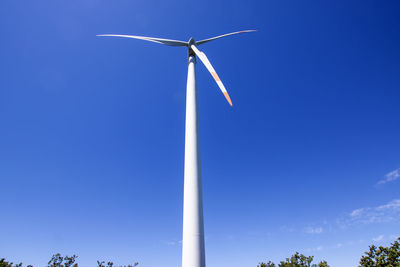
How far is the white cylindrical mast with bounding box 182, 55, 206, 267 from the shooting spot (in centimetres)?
880

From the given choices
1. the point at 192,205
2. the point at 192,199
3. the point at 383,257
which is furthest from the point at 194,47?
the point at 383,257

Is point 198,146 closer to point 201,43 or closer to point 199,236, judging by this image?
point 199,236

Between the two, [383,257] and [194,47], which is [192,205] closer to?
[194,47]

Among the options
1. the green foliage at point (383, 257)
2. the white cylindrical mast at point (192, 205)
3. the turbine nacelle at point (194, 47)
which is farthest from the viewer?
the green foliage at point (383, 257)

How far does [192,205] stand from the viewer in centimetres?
981

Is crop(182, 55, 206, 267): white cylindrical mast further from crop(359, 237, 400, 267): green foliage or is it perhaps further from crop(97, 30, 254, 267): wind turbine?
crop(359, 237, 400, 267): green foliage

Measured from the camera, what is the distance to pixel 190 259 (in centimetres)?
864

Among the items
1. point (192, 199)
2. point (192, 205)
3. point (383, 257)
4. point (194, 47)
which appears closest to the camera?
→ point (192, 205)

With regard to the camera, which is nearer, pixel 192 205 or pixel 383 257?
pixel 192 205

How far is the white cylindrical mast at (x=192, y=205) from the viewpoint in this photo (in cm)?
880

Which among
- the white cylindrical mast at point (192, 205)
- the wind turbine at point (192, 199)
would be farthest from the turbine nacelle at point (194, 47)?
the white cylindrical mast at point (192, 205)

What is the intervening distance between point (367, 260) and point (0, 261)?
308ft

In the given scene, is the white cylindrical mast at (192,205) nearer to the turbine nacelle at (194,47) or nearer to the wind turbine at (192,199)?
the wind turbine at (192,199)

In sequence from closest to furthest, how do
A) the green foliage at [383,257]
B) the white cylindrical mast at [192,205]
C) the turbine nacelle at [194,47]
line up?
1. the white cylindrical mast at [192,205]
2. the turbine nacelle at [194,47]
3. the green foliage at [383,257]
